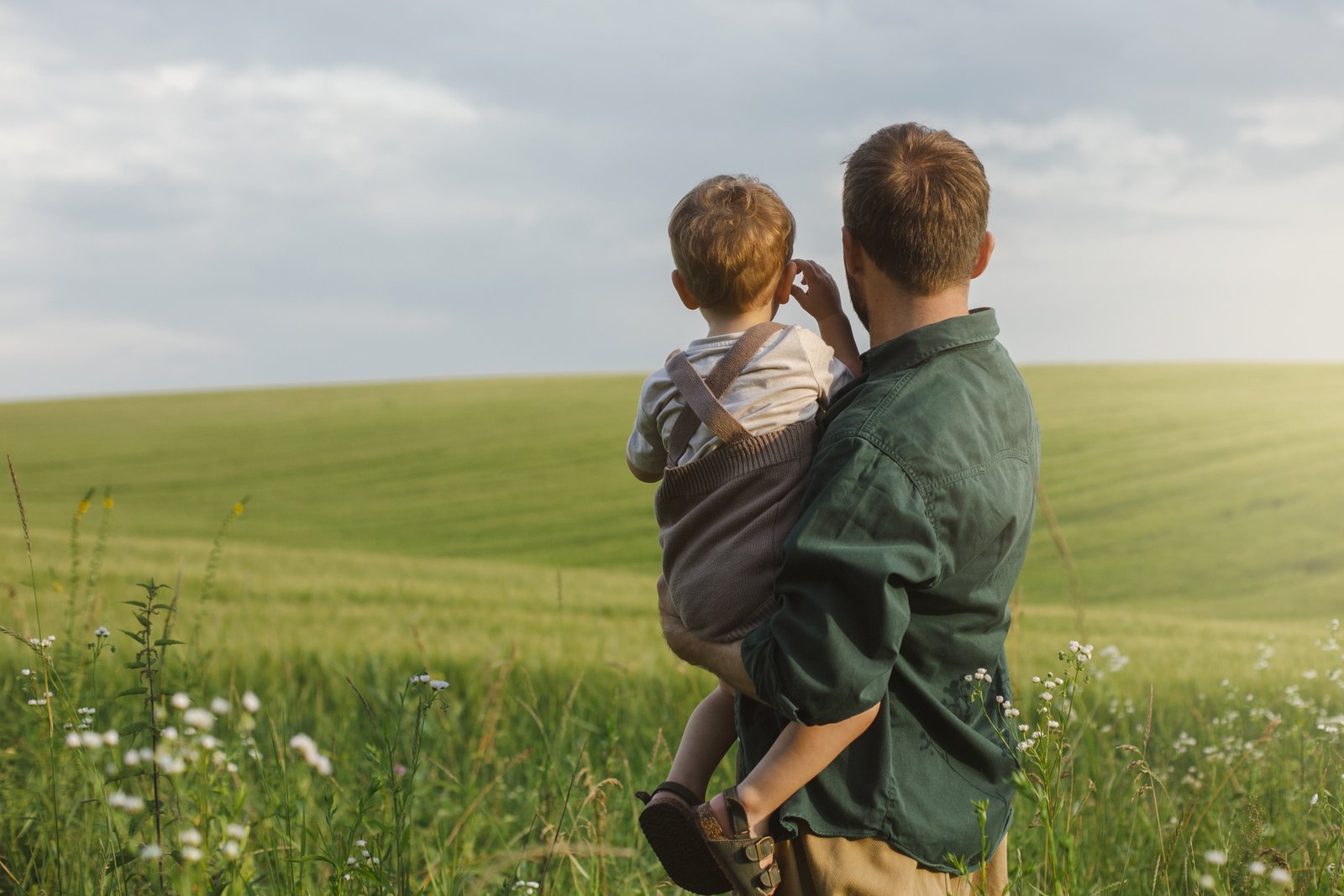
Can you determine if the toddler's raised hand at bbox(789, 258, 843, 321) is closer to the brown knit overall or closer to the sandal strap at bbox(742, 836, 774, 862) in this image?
the brown knit overall

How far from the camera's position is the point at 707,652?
7.36ft

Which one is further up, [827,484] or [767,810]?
[827,484]

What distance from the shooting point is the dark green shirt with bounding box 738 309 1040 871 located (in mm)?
1947

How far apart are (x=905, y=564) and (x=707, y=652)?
0.51 m

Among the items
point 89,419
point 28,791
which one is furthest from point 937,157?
point 89,419

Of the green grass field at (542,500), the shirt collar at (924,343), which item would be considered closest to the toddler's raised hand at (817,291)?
the shirt collar at (924,343)

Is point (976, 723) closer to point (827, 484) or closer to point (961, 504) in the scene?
point (961, 504)

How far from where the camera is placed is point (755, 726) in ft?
7.55

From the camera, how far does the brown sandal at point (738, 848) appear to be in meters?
2.11

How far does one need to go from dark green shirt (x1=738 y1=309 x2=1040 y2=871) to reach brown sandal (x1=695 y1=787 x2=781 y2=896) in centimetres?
8

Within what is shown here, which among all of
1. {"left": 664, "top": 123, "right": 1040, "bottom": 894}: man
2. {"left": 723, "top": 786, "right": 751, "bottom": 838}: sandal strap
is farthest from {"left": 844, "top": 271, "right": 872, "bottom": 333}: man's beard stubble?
{"left": 723, "top": 786, "right": 751, "bottom": 838}: sandal strap

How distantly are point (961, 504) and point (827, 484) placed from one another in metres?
0.29

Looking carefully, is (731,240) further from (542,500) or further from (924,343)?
(542,500)

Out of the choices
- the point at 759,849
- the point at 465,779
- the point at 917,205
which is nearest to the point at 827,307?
the point at 917,205
